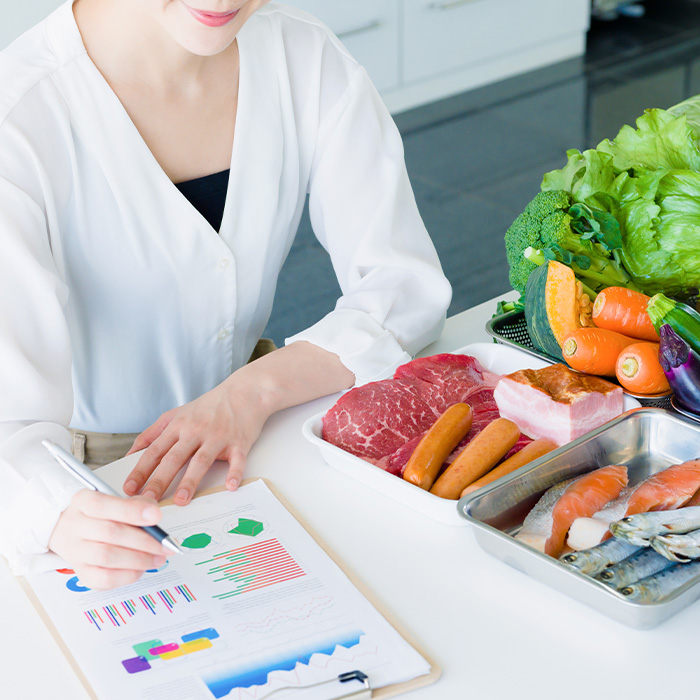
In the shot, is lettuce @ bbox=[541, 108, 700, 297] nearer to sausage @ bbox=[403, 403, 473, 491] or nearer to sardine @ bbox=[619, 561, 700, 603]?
sausage @ bbox=[403, 403, 473, 491]

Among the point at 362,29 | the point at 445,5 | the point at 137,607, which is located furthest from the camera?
the point at 445,5

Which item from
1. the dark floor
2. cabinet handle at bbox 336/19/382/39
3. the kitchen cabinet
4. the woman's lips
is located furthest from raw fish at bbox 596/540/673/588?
cabinet handle at bbox 336/19/382/39

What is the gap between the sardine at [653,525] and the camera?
0.89 meters

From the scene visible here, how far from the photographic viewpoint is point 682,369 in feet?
3.60

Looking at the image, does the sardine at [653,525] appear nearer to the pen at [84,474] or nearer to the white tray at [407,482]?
the white tray at [407,482]

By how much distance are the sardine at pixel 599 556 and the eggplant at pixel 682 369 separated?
11.0 inches

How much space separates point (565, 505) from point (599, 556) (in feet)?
0.30

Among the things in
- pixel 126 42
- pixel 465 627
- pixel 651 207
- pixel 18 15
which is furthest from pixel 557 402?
pixel 18 15

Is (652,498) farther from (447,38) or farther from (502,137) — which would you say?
(447,38)

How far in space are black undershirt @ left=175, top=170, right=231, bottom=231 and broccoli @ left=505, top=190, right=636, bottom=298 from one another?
0.43 m

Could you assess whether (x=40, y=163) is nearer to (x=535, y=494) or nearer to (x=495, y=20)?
(x=535, y=494)

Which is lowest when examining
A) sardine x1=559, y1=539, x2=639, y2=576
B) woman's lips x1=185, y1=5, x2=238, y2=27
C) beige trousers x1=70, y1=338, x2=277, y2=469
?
beige trousers x1=70, y1=338, x2=277, y2=469

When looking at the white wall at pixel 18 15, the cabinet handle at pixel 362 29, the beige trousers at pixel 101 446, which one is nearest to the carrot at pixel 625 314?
the beige trousers at pixel 101 446

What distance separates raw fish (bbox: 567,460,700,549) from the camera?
0.94m
